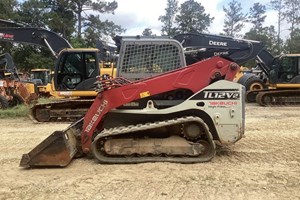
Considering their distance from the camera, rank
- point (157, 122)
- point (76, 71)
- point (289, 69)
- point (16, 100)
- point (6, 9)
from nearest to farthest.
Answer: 1. point (157, 122)
2. point (76, 71)
3. point (16, 100)
4. point (289, 69)
5. point (6, 9)

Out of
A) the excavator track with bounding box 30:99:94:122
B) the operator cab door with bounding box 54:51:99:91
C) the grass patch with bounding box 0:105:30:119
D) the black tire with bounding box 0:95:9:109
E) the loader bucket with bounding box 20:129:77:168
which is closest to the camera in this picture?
the loader bucket with bounding box 20:129:77:168

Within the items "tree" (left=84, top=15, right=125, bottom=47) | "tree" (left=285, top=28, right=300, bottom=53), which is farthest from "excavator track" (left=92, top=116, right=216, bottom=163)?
"tree" (left=285, top=28, right=300, bottom=53)

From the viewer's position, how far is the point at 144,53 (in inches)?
263

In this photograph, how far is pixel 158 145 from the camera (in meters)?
6.02

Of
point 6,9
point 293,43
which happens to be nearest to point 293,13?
point 293,43

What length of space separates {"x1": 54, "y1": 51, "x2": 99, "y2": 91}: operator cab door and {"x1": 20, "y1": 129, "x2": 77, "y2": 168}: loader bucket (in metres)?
5.66

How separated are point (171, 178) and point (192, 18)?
188 feet

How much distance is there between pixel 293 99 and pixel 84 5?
35135 millimetres

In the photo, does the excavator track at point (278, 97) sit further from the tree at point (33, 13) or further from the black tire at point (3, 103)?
the tree at point (33, 13)

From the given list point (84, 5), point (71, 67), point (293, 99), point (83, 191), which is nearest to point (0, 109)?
point (71, 67)

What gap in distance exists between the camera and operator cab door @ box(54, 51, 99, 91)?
37.7 ft

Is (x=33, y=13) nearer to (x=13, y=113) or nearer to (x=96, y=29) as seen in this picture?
(x=96, y=29)

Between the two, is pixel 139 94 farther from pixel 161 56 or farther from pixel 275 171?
pixel 275 171

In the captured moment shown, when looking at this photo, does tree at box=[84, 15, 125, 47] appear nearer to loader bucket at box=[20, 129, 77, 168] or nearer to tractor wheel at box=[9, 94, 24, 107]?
tractor wheel at box=[9, 94, 24, 107]
